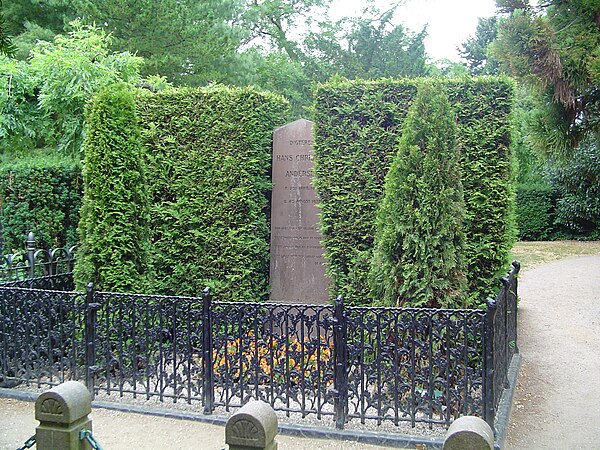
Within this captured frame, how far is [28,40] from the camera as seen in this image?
14.2 m

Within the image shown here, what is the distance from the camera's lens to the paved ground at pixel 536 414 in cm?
472

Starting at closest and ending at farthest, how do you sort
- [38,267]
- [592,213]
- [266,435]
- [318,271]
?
[266,435] → [318,271] → [38,267] → [592,213]

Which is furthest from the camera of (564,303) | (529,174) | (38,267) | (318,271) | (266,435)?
(529,174)

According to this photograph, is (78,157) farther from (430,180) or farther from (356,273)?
(430,180)

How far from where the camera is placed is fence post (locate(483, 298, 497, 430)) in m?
4.56

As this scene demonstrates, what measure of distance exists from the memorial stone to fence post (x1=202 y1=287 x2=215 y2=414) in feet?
8.39

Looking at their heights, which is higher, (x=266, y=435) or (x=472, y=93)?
(x=472, y=93)

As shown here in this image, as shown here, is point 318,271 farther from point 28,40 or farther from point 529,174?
point 529,174

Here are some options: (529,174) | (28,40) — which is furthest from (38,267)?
(529,174)

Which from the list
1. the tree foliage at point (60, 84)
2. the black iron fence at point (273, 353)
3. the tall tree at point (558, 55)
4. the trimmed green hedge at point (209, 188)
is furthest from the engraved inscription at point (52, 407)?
the tall tree at point (558, 55)

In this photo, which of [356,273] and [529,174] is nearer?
[356,273]

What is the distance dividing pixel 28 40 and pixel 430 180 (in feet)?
42.1

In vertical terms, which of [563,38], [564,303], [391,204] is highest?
[563,38]

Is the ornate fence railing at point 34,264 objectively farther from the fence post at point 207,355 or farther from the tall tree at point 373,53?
the tall tree at point 373,53
